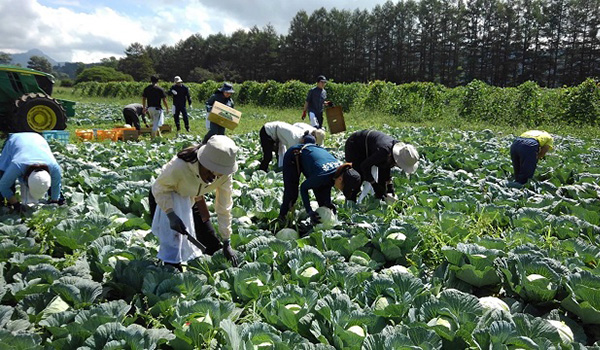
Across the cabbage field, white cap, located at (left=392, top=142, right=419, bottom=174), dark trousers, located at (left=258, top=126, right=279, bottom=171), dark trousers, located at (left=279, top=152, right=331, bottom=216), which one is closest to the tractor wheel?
the cabbage field

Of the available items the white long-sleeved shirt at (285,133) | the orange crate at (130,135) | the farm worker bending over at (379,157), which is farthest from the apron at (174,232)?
the orange crate at (130,135)

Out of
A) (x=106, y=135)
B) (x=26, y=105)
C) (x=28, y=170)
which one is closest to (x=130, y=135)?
(x=106, y=135)

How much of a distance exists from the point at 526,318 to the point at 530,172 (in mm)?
4009

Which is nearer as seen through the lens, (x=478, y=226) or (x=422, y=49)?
(x=478, y=226)

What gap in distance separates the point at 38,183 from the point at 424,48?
1880 inches

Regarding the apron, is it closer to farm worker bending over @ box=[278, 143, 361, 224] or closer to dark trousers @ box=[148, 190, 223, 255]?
dark trousers @ box=[148, 190, 223, 255]

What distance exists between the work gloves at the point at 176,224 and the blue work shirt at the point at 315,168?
1.35m

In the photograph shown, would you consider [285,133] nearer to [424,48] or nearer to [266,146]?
[266,146]

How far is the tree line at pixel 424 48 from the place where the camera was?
131ft

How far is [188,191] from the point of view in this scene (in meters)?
2.84

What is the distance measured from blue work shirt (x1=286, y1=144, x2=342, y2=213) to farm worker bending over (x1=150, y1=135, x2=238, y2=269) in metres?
0.93

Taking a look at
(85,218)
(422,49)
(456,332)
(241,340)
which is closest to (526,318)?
(456,332)

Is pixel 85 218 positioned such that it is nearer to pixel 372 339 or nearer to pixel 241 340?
pixel 241 340

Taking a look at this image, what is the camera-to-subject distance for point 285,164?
4070 mm
